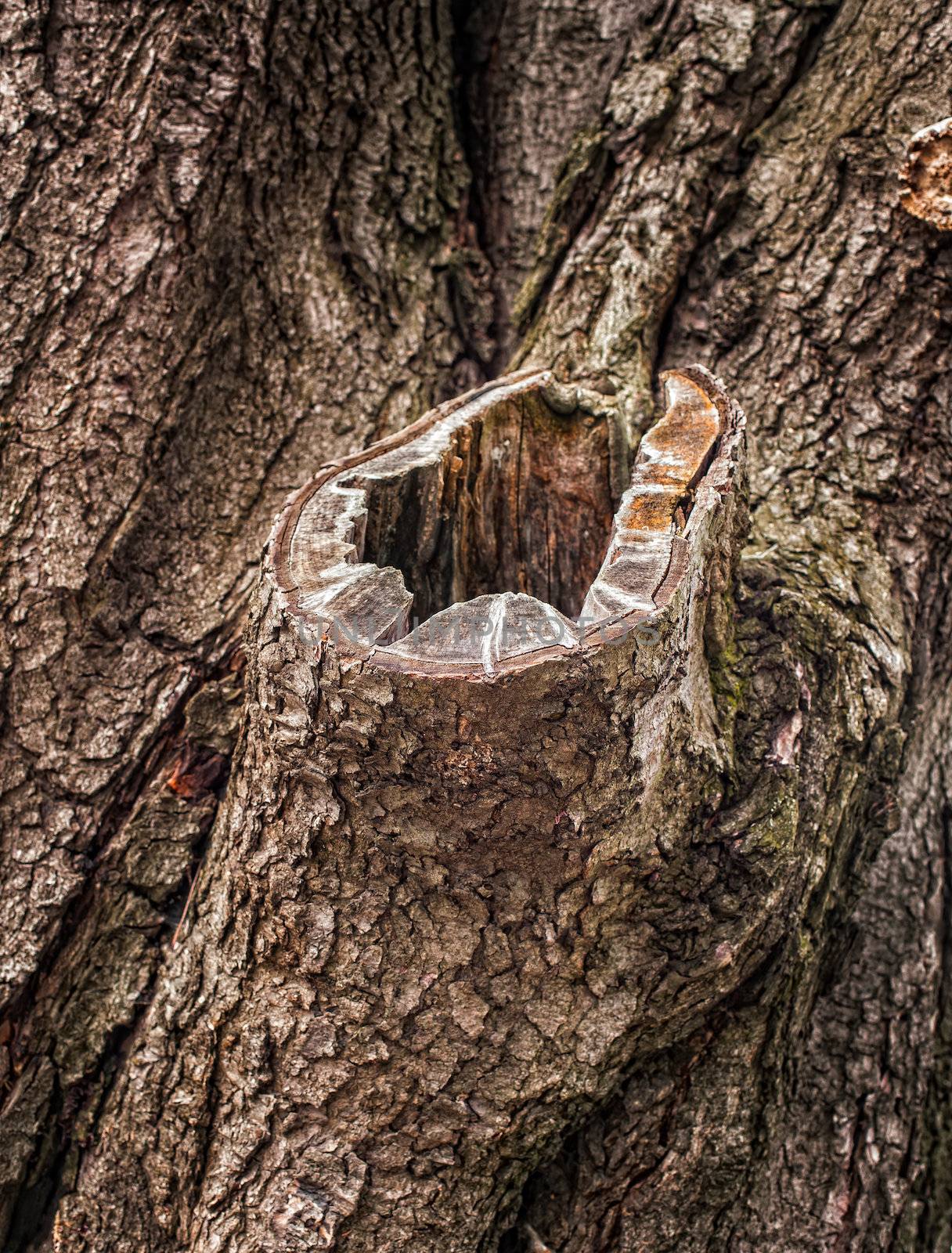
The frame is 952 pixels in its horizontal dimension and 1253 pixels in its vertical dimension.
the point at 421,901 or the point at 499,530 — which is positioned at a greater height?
the point at 499,530

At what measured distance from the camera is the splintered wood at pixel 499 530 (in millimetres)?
1298

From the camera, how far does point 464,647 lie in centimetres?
127

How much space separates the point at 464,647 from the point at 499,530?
644mm

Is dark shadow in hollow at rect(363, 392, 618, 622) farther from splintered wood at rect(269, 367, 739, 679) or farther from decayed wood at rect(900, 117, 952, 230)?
decayed wood at rect(900, 117, 952, 230)

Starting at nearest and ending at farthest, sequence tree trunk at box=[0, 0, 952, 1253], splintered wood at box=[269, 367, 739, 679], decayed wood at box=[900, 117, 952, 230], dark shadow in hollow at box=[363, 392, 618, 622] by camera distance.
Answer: splintered wood at box=[269, 367, 739, 679] → tree trunk at box=[0, 0, 952, 1253] → dark shadow in hollow at box=[363, 392, 618, 622] → decayed wood at box=[900, 117, 952, 230]

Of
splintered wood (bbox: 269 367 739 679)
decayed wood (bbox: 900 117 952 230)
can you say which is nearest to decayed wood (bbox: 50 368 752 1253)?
splintered wood (bbox: 269 367 739 679)

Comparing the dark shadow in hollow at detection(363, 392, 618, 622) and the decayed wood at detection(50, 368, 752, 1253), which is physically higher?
the dark shadow in hollow at detection(363, 392, 618, 622)

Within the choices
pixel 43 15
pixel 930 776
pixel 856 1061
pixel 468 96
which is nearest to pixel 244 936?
pixel 856 1061

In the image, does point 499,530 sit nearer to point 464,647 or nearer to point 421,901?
point 464,647

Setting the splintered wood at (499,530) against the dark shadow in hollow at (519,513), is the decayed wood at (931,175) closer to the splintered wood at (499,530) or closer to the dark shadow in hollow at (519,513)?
the splintered wood at (499,530)

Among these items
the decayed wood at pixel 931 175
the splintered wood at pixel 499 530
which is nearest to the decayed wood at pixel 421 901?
the splintered wood at pixel 499 530

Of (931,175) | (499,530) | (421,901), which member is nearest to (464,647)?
(421,901)

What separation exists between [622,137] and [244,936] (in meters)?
2.00

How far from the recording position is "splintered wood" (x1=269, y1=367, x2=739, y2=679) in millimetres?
1298
